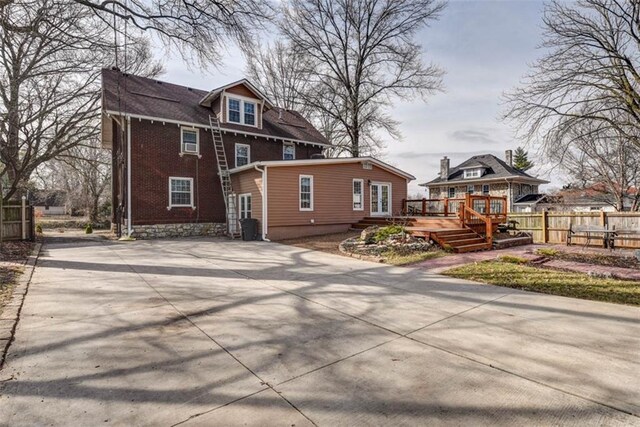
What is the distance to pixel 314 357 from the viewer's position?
3.28 meters

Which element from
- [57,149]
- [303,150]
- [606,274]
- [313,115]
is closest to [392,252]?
[606,274]

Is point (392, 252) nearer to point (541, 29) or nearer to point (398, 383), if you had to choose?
point (398, 383)

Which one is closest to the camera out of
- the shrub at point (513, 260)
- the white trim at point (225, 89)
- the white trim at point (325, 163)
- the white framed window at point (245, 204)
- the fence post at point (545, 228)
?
the shrub at point (513, 260)

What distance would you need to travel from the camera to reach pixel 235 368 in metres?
3.02

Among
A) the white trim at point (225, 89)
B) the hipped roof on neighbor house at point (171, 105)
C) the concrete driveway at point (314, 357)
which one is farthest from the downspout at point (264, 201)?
the concrete driveway at point (314, 357)

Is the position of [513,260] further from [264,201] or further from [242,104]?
[242,104]

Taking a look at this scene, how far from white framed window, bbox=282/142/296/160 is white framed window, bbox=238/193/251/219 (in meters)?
5.05

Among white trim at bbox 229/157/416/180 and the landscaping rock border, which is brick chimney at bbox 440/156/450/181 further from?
the landscaping rock border

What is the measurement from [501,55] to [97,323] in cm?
1480

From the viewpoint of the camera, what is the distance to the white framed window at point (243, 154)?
741 inches

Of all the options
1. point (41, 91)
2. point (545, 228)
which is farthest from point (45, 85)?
point (545, 228)

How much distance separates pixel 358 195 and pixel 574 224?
30.7 ft

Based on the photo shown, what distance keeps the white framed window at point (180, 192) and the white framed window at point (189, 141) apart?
151 centimetres

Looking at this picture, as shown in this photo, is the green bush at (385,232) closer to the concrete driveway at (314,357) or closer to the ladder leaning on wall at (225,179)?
the concrete driveway at (314,357)
